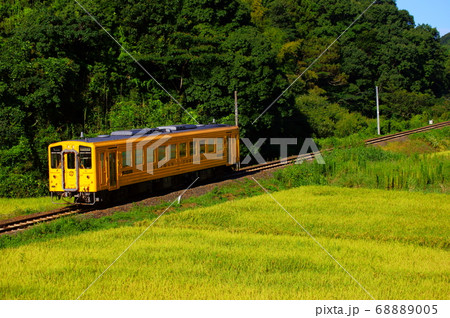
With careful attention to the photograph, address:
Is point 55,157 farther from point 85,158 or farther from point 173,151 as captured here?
point 173,151

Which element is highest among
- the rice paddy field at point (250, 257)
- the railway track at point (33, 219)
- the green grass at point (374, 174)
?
the green grass at point (374, 174)

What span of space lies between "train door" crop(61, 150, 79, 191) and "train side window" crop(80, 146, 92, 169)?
0.81 feet

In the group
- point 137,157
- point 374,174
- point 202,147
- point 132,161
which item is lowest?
point 374,174

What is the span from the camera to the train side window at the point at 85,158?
1989cm

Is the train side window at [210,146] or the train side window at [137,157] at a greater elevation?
the train side window at [210,146]

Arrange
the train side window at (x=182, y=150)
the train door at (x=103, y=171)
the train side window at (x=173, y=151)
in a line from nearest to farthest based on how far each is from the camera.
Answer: the train door at (x=103, y=171)
the train side window at (x=173, y=151)
the train side window at (x=182, y=150)

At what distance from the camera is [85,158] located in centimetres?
2002

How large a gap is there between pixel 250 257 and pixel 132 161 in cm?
874

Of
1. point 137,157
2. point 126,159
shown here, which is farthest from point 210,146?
point 126,159

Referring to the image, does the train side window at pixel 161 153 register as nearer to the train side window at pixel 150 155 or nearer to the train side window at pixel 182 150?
the train side window at pixel 150 155

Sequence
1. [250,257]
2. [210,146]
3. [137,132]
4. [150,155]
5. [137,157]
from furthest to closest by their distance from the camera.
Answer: [210,146] → [137,132] → [150,155] → [137,157] → [250,257]

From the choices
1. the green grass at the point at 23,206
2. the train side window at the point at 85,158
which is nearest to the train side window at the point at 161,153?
the train side window at the point at 85,158
